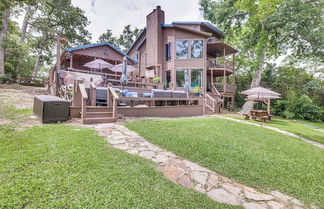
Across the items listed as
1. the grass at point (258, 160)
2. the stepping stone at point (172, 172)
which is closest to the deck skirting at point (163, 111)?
the grass at point (258, 160)

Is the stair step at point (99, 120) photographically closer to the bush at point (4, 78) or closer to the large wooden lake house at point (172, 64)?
the large wooden lake house at point (172, 64)

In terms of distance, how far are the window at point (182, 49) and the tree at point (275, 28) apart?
4501 millimetres

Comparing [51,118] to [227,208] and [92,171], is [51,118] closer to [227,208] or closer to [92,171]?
[92,171]

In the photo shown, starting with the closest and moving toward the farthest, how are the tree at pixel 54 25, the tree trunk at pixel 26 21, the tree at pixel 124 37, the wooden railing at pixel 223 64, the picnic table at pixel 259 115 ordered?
the picnic table at pixel 259 115 < the wooden railing at pixel 223 64 < the tree trunk at pixel 26 21 < the tree at pixel 54 25 < the tree at pixel 124 37

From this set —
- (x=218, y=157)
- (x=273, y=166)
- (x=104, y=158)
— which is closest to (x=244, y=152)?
(x=273, y=166)

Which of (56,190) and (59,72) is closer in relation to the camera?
(56,190)

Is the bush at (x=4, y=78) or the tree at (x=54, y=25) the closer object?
the bush at (x=4, y=78)

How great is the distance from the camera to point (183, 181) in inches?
88.0

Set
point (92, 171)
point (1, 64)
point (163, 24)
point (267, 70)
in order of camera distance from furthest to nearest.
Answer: point (267, 70)
point (163, 24)
point (1, 64)
point (92, 171)

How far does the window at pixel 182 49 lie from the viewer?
1326 centimetres

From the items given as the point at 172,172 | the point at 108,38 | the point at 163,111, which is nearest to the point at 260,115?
the point at 163,111

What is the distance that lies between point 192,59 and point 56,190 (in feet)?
43.0

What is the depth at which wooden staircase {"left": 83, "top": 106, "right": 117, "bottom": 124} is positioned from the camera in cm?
507

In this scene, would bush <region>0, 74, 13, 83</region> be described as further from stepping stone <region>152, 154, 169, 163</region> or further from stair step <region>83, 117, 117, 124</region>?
stepping stone <region>152, 154, 169, 163</region>
